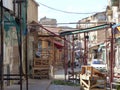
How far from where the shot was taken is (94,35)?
85625 millimetres

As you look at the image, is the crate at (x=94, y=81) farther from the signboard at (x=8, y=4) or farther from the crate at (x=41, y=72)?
the signboard at (x=8, y=4)

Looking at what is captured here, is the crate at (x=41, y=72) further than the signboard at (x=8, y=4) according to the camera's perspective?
Yes

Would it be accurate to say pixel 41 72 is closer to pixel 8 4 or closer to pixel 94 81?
pixel 94 81

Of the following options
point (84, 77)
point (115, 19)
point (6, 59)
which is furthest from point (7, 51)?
point (115, 19)

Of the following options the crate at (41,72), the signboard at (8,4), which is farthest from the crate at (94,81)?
the signboard at (8,4)

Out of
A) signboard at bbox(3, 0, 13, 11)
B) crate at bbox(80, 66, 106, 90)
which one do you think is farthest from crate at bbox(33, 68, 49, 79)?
signboard at bbox(3, 0, 13, 11)

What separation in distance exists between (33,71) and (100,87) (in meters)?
8.18

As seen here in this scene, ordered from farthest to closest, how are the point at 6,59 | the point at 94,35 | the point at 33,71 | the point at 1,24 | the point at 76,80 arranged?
1. the point at 94,35
2. the point at 33,71
3. the point at 76,80
4. the point at 6,59
5. the point at 1,24

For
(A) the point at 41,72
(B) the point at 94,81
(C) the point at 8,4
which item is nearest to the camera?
(C) the point at 8,4

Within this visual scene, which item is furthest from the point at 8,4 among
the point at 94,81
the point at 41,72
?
the point at 41,72

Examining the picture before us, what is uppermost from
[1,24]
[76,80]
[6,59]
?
[1,24]

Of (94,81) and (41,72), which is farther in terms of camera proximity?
(41,72)

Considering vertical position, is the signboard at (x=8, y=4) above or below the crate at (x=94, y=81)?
above

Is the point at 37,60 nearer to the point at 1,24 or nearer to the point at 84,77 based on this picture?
the point at 84,77
